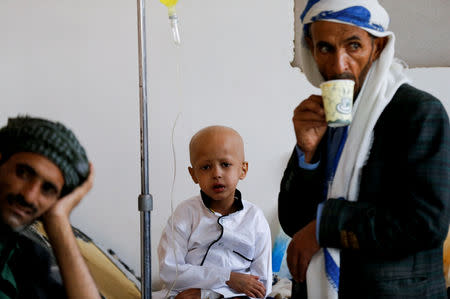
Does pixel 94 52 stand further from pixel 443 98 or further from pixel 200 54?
pixel 443 98

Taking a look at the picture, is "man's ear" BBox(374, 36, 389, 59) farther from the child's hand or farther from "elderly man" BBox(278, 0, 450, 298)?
the child's hand

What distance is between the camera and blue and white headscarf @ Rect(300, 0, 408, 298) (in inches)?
42.4

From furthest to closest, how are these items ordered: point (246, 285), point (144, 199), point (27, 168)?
point (246, 285) → point (144, 199) → point (27, 168)

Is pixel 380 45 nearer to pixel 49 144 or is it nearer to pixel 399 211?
pixel 399 211

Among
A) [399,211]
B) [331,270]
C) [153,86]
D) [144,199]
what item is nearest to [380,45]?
[399,211]

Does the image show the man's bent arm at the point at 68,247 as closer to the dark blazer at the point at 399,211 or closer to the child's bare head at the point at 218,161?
the dark blazer at the point at 399,211

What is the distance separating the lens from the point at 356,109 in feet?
3.69

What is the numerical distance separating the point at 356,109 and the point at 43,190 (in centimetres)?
68

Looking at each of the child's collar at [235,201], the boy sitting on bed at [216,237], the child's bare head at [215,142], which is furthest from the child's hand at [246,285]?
the child's bare head at [215,142]

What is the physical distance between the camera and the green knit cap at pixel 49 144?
2.74ft

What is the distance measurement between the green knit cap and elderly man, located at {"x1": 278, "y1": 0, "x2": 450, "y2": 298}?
1.62 ft

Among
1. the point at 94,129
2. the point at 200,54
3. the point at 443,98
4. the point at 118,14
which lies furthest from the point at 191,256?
the point at 443,98

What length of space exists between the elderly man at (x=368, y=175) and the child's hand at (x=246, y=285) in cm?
57

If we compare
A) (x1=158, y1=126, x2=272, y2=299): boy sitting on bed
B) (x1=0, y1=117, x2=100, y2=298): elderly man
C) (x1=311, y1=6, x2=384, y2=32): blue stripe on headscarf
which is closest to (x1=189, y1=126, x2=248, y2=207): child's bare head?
(x1=158, y1=126, x2=272, y2=299): boy sitting on bed
